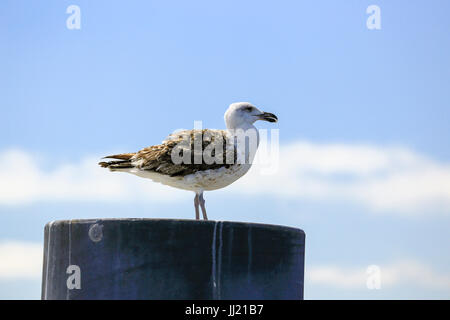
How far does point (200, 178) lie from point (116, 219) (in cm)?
324

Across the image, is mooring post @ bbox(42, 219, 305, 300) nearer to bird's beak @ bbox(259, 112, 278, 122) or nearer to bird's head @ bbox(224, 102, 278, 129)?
bird's head @ bbox(224, 102, 278, 129)

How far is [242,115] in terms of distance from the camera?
11172mm

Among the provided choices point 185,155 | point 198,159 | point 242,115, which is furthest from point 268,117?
point 185,155

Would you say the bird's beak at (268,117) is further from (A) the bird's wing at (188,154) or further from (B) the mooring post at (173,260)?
(B) the mooring post at (173,260)

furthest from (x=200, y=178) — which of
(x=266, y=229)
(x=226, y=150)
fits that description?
(x=266, y=229)

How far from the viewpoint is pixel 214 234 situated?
23.9 feet

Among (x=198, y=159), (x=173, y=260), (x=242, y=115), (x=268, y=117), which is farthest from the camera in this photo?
(x=268, y=117)

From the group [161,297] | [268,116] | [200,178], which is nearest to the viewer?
[161,297]

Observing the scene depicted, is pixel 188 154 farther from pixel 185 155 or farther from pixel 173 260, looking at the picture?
pixel 173 260

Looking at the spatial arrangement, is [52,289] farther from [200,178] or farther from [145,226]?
[200,178]

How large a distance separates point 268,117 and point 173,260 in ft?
15.9

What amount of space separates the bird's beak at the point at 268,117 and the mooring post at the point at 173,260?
3.92m

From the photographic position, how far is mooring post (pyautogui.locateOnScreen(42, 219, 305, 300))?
7223mm
